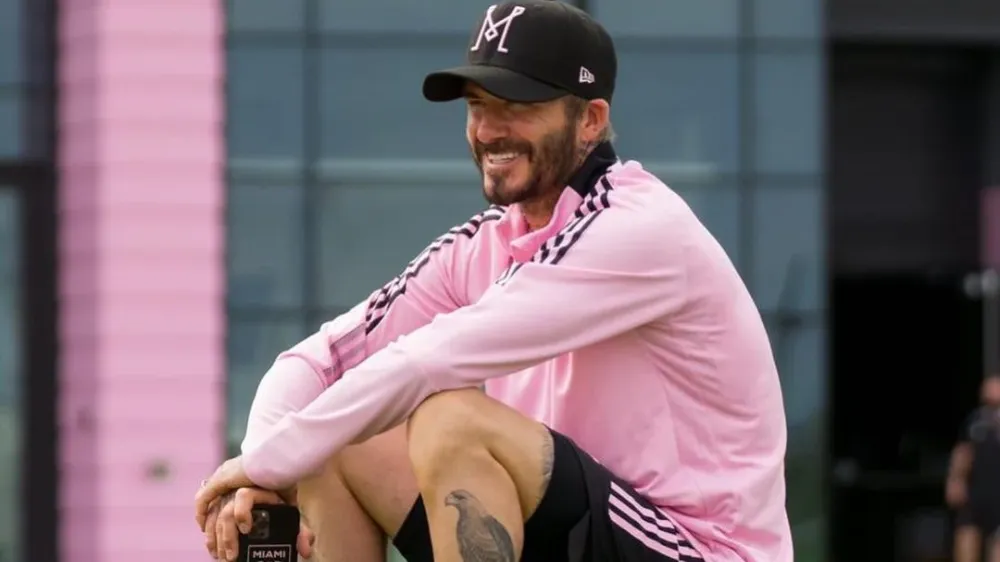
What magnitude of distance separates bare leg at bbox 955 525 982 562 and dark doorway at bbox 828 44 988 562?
0.92 meters

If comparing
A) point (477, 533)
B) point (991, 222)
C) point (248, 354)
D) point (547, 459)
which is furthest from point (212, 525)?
point (991, 222)

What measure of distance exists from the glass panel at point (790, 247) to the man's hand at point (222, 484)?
963 centimetres


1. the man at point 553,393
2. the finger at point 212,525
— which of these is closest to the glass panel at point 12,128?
the man at point 553,393

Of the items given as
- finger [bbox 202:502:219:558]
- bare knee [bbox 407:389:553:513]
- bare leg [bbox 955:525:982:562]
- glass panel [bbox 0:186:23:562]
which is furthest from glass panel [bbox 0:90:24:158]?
bare knee [bbox 407:389:553:513]

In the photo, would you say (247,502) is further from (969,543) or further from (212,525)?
(969,543)

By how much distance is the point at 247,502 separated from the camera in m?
3.71

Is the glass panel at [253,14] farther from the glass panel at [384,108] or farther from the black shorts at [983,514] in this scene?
the black shorts at [983,514]

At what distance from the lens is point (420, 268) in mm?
4297

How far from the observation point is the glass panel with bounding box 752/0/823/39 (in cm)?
1312

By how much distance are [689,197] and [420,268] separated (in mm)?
8847

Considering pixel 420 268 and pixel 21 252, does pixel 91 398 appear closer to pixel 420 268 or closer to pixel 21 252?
pixel 21 252

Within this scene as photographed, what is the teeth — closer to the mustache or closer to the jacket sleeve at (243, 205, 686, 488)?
the mustache

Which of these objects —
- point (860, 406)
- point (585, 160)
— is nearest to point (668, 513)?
point (585, 160)

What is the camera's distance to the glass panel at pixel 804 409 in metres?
13.3
